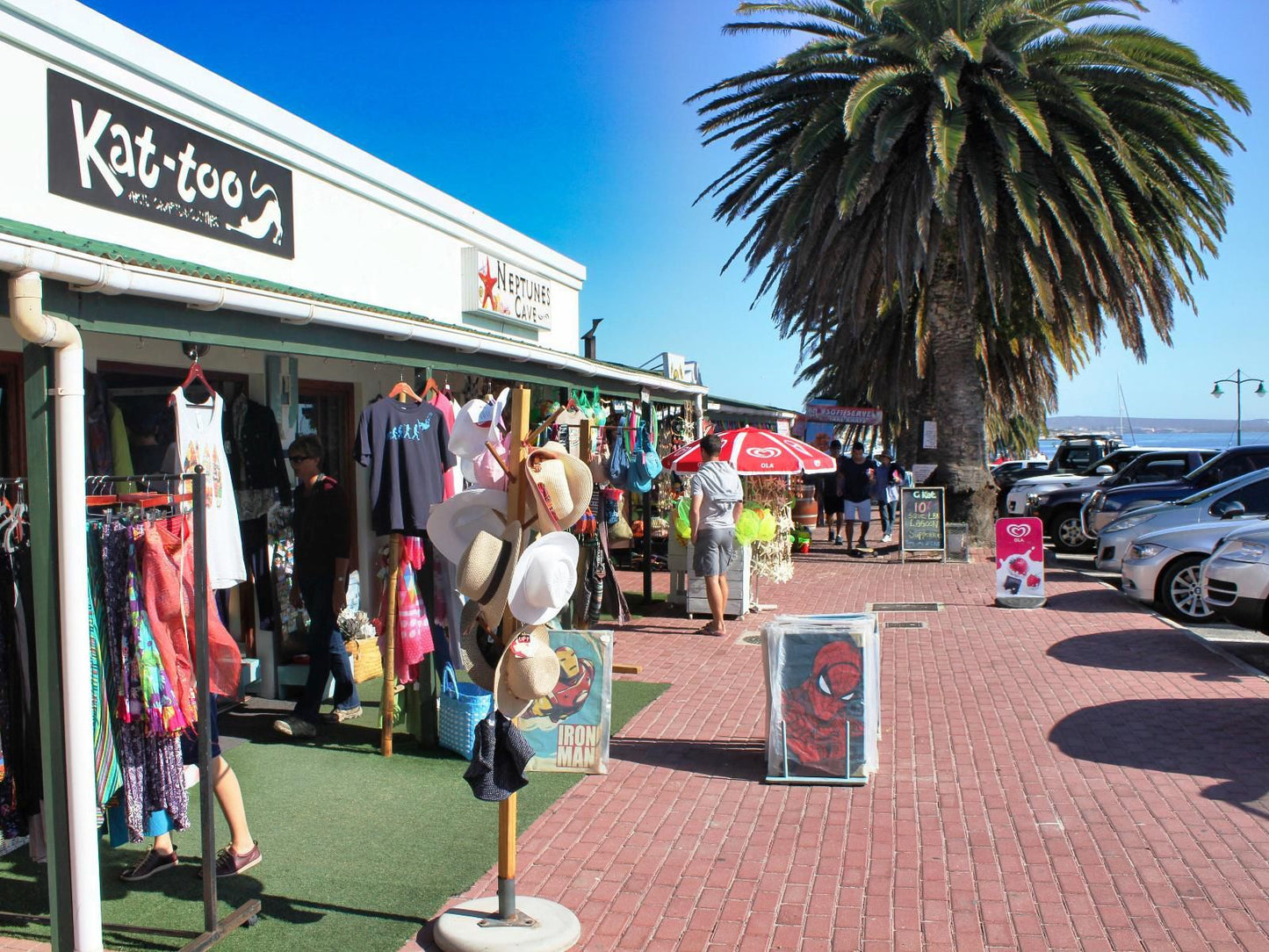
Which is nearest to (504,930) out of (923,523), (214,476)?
(214,476)

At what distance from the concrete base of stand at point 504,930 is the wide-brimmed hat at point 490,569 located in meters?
1.24

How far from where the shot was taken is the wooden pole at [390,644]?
6.62 meters

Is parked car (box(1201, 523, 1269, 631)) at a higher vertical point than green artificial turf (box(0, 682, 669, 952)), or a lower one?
higher

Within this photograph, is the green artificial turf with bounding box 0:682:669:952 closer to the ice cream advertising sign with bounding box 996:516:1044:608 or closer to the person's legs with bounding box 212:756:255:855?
the person's legs with bounding box 212:756:255:855

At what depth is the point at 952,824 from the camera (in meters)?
5.68

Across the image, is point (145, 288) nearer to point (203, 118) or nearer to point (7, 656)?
point (7, 656)

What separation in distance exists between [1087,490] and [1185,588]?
7260 mm

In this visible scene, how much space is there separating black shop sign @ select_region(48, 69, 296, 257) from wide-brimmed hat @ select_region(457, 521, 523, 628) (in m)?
4.72

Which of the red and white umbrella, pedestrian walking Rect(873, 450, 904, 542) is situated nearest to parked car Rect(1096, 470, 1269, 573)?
the red and white umbrella

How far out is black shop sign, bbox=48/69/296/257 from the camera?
7.06 m

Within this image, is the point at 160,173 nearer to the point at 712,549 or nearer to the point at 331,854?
the point at 331,854

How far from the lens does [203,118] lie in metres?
8.31

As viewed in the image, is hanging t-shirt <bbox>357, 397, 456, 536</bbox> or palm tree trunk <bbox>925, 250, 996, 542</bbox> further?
palm tree trunk <bbox>925, 250, 996, 542</bbox>

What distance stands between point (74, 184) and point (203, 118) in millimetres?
1547
